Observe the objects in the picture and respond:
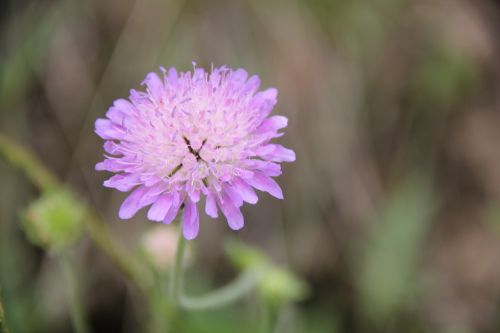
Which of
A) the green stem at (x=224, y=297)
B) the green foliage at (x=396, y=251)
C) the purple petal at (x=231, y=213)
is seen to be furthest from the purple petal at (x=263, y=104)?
the green foliage at (x=396, y=251)

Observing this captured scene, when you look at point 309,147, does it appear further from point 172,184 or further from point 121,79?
point 172,184

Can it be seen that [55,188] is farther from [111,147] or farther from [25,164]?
[111,147]

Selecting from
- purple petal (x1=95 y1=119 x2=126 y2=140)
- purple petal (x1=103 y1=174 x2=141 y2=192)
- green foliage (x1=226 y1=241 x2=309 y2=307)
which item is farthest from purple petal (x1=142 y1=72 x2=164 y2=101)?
green foliage (x1=226 y1=241 x2=309 y2=307)

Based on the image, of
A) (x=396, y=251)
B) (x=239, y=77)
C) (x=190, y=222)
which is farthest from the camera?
(x=396, y=251)

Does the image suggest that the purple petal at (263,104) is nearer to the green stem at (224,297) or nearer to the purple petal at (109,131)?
the purple petal at (109,131)

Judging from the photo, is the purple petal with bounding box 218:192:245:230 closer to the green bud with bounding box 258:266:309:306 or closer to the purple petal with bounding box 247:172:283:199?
the purple petal with bounding box 247:172:283:199

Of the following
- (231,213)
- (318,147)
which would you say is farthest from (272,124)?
(318,147)

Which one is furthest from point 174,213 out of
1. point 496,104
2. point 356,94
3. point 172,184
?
point 496,104
